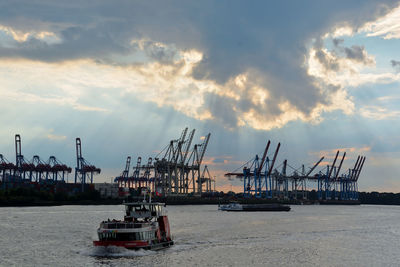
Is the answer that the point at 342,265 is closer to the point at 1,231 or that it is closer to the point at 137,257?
the point at 137,257

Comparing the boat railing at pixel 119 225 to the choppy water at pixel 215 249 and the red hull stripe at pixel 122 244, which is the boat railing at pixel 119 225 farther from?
the choppy water at pixel 215 249

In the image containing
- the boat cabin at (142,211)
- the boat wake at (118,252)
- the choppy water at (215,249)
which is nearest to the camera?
the boat wake at (118,252)

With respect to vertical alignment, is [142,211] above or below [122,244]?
above

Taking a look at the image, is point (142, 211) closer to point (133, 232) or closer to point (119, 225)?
point (133, 232)

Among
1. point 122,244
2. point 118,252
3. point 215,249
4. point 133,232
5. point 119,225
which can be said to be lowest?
point 215,249

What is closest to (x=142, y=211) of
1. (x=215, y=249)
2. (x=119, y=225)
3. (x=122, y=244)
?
(x=119, y=225)

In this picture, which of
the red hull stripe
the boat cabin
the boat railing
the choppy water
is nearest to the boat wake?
the choppy water

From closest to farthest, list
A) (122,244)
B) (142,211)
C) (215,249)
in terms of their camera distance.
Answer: (122,244), (142,211), (215,249)

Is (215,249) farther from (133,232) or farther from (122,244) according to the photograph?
(122,244)

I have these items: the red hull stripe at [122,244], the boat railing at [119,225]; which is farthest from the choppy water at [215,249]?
the boat railing at [119,225]

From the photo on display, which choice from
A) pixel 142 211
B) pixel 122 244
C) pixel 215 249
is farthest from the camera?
pixel 215 249

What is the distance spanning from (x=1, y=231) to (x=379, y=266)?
56.1 m

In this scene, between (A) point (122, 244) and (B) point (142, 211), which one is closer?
(A) point (122, 244)

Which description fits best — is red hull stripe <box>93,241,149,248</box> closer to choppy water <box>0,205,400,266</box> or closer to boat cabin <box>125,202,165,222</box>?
choppy water <box>0,205,400,266</box>
